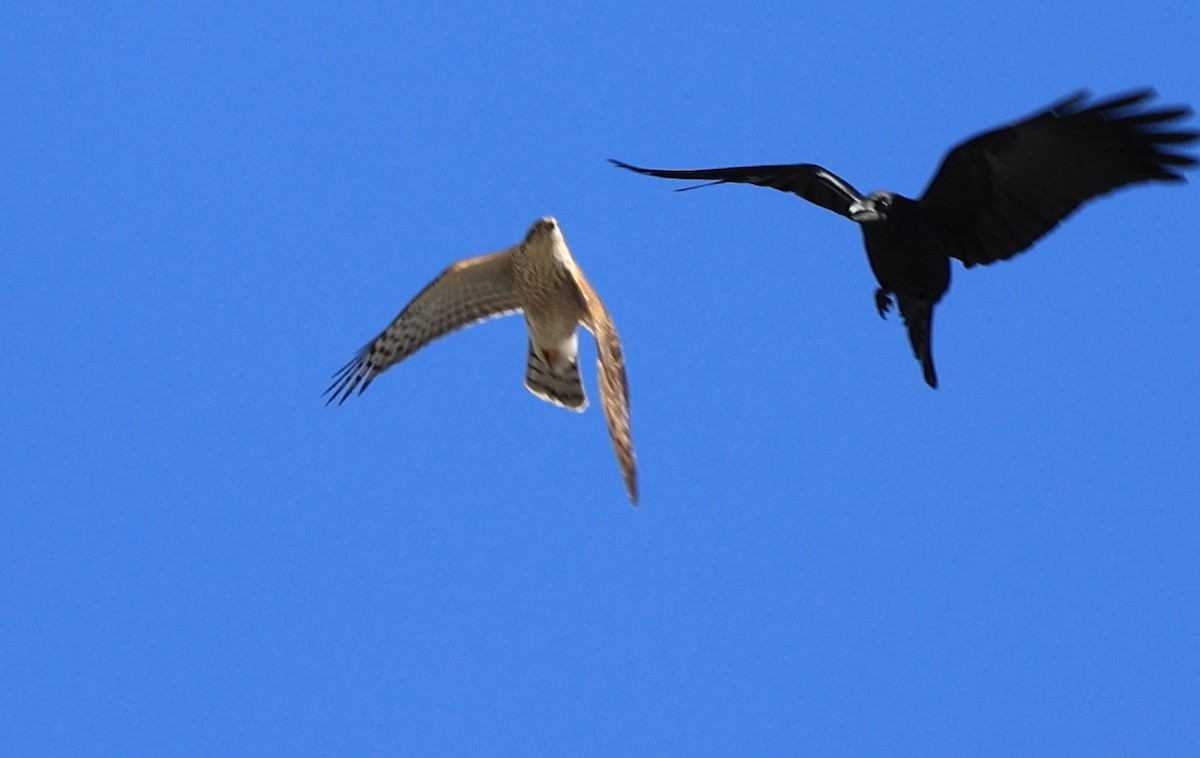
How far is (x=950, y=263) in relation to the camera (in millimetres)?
10062

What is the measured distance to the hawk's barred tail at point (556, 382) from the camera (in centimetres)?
1255

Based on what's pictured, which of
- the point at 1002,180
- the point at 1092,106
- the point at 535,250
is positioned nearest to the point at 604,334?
the point at 535,250

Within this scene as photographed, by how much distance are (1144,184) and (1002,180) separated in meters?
0.81

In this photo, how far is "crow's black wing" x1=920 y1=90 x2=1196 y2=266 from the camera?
9.03 meters

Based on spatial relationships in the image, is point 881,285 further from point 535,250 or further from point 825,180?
point 535,250

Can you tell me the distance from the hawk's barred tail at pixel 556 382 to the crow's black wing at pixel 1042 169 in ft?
11.0

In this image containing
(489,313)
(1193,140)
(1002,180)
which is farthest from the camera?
(489,313)

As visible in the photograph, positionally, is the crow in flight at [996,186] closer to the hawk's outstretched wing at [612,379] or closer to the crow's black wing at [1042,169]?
the crow's black wing at [1042,169]

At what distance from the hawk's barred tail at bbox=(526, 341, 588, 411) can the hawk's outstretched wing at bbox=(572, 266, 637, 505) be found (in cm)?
50

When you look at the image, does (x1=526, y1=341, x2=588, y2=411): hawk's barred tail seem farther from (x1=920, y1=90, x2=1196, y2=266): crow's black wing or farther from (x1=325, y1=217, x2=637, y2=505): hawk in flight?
(x1=920, y1=90, x2=1196, y2=266): crow's black wing

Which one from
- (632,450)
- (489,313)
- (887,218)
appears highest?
(489,313)

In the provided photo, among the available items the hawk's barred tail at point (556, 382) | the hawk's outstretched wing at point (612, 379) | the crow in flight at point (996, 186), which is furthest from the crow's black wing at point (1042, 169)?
the hawk's barred tail at point (556, 382)

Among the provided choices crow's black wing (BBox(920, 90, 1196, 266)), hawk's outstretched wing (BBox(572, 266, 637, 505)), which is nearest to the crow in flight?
crow's black wing (BBox(920, 90, 1196, 266))

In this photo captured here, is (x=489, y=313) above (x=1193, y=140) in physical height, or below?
above
